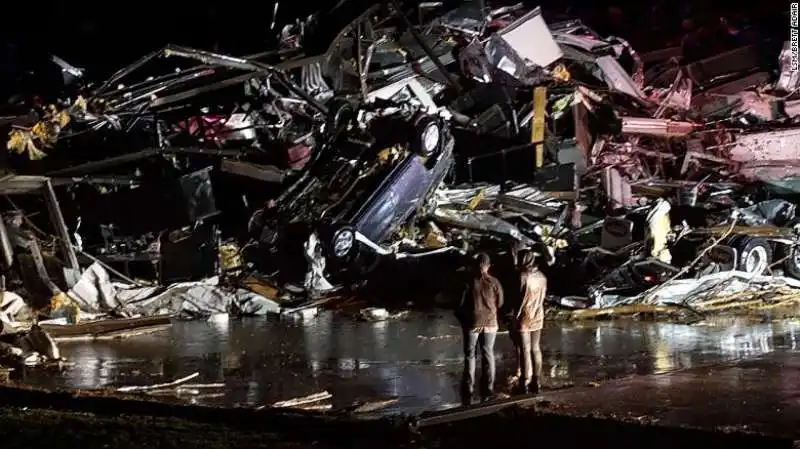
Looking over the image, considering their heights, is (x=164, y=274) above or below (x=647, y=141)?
below

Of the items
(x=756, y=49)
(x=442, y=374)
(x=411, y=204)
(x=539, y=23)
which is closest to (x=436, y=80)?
(x=539, y=23)

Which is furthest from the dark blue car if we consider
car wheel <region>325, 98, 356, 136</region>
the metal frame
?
the metal frame

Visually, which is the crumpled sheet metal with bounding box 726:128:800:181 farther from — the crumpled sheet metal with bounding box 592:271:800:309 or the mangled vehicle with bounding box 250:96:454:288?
the mangled vehicle with bounding box 250:96:454:288

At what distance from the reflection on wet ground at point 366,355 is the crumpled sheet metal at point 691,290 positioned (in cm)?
67

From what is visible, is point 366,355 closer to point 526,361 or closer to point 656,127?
point 526,361

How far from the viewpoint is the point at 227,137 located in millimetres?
17922

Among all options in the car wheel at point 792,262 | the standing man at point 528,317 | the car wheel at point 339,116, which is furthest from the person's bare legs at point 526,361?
the car wheel at point 339,116

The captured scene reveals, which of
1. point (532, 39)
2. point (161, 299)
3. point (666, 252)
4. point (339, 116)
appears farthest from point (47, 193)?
point (532, 39)

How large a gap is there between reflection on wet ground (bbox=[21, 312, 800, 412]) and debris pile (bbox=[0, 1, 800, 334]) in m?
1.30

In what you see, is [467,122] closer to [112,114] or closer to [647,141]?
[647,141]

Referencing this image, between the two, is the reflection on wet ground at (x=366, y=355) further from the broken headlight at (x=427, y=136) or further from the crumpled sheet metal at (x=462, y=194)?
the crumpled sheet metal at (x=462, y=194)

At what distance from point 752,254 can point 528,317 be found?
770cm

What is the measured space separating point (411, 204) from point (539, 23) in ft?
22.7

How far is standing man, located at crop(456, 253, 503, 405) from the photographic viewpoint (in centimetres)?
869
